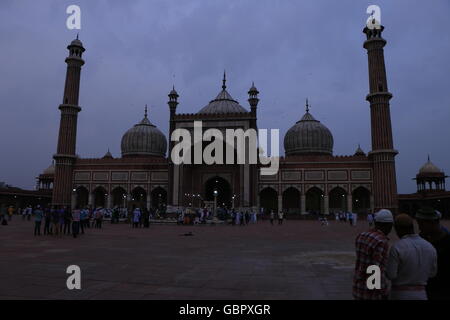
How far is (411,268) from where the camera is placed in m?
2.91

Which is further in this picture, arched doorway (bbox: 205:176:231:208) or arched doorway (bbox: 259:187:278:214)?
arched doorway (bbox: 259:187:278:214)

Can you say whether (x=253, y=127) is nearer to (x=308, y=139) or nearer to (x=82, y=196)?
(x=308, y=139)

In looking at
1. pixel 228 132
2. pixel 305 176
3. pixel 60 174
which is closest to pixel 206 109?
pixel 228 132

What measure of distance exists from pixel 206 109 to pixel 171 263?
3772 centimetres

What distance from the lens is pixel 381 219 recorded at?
10.5 ft

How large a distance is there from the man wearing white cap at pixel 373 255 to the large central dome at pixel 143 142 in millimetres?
50941

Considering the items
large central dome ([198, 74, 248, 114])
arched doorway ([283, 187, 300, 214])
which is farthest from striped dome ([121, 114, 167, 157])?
arched doorway ([283, 187, 300, 214])

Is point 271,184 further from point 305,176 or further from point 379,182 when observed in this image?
point 379,182

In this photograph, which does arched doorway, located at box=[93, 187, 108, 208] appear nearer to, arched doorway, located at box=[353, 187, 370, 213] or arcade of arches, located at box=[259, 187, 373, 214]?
arcade of arches, located at box=[259, 187, 373, 214]

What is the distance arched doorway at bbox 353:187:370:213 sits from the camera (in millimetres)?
42906

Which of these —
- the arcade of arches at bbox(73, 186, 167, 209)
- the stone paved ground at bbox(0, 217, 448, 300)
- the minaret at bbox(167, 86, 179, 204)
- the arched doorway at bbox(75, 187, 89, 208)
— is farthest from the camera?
the arched doorway at bbox(75, 187, 89, 208)

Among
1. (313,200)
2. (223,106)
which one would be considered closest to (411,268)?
(223,106)

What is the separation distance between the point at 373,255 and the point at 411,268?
0.29 meters

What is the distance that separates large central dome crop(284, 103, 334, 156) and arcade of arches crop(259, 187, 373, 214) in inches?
289
